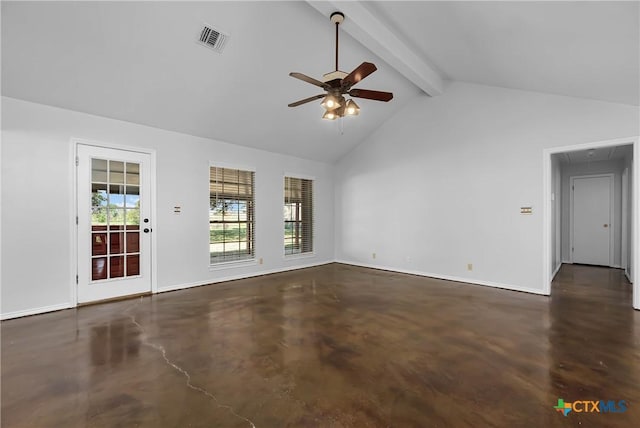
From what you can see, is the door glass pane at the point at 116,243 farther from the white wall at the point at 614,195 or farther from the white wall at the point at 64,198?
the white wall at the point at 614,195

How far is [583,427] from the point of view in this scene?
167 centimetres

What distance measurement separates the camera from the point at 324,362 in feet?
7.96

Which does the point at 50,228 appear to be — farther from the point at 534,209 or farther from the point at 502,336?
the point at 534,209

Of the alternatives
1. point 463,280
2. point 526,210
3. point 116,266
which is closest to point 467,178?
point 526,210

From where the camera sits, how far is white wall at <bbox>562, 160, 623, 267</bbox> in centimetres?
646

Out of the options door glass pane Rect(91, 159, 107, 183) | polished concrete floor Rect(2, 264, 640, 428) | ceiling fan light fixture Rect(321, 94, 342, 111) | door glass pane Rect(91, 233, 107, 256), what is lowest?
polished concrete floor Rect(2, 264, 640, 428)

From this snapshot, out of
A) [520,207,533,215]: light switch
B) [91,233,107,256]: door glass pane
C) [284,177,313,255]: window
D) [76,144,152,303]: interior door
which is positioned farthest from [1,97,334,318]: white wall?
[520,207,533,215]: light switch

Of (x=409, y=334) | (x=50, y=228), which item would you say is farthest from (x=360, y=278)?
(x=50, y=228)

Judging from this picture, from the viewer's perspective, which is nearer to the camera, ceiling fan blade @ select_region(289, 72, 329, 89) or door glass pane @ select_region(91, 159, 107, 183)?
ceiling fan blade @ select_region(289, 72, 329, 89)

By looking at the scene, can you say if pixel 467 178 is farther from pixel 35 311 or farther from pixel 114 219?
pixel 35 311

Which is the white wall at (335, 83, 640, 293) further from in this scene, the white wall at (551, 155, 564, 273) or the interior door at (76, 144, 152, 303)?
the interior door at (76, 144, 152, 303)

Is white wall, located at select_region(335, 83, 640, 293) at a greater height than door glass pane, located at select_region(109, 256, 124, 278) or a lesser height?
greater

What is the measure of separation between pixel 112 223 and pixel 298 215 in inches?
147

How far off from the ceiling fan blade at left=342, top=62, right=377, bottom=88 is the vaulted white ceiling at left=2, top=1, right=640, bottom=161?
1008mm
